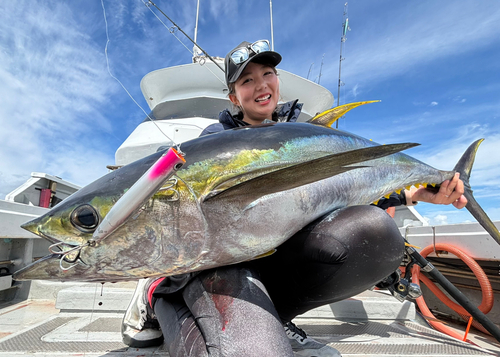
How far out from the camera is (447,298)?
9.28 feet

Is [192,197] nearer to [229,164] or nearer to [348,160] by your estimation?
[229,164]

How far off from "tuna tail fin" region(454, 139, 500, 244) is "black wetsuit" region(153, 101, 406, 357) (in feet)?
3.93

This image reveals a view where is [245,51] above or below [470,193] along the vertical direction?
above

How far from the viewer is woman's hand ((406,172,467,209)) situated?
170 centimetres

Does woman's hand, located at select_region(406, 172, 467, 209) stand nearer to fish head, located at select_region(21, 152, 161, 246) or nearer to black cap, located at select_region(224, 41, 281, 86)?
black cap, located at select_region(224, 41, 281, 86)

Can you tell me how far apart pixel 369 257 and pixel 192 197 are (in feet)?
2.14

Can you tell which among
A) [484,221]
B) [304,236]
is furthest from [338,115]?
[484,221]

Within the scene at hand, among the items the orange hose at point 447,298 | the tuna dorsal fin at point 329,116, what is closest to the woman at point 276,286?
the tuna dorsal fin at point 329,116

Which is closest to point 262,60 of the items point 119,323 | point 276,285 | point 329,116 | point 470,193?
point 329,116

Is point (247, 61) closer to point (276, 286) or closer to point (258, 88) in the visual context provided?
point (258, 88)

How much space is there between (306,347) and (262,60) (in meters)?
1.54

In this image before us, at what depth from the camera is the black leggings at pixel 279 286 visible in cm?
87

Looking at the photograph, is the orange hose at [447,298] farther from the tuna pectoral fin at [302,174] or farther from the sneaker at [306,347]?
the tuna pectoral fin at [302,174]

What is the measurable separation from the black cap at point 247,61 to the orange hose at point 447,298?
242 centimetres
